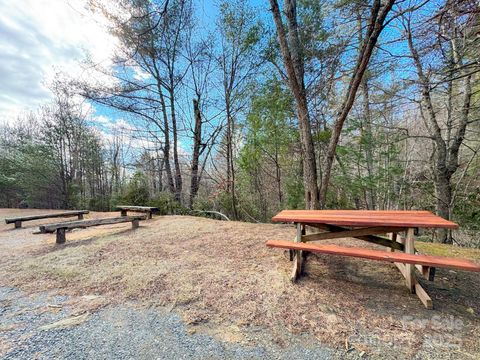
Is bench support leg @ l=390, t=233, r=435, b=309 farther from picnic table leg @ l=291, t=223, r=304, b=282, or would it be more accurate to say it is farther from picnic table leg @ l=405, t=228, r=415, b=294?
picnic table leg @ l=291, t=223, r=304, b=282

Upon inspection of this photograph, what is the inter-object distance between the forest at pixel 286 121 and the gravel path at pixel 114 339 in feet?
7.85

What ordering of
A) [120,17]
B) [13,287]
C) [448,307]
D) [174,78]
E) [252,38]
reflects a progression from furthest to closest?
[174,78]
[252,38]
[120,17]
[13,287]
[448,307]

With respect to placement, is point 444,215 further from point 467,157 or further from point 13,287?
point 13,287

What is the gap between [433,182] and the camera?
16.0ft

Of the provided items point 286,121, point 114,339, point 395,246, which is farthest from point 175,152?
point 395,246

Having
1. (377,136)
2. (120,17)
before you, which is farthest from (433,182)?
(120,17)

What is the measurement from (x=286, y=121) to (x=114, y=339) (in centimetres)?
581

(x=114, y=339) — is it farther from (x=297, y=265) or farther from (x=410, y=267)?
(x=410, y=267)

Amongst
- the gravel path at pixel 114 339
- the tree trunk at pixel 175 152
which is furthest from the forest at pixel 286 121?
the gravel path at pixel 114 339

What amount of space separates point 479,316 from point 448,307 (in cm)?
15

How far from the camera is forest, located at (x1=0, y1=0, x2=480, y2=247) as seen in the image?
3.24 metres

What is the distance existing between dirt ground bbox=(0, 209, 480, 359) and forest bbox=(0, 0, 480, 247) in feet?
4.67

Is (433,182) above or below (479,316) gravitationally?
above

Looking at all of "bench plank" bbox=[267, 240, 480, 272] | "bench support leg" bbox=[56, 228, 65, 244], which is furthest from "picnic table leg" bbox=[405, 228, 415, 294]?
"bench support leg" bbox=[56, 228, 65, 244]
